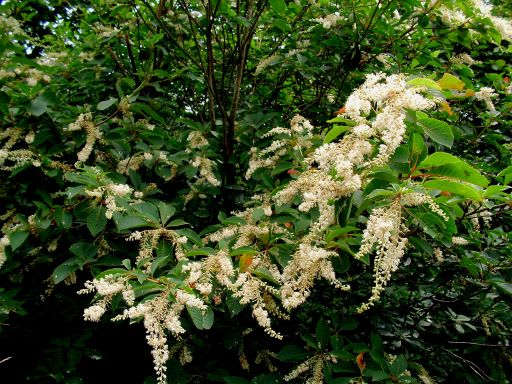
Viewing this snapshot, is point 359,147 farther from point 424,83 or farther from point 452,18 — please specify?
point 452,18

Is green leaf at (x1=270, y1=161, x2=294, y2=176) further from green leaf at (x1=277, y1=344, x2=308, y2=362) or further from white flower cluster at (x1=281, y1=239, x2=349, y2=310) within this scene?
green leaf at (x1=277, y1=344, x2=308, y2=362)

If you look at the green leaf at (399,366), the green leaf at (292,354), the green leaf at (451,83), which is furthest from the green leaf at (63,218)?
the green leaf at (451,83)

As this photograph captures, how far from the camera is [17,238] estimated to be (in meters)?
2.07

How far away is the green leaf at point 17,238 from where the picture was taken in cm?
204

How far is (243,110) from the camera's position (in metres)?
3.05

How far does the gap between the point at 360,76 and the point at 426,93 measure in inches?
56.5

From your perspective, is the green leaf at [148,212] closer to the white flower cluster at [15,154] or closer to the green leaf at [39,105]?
the white flower cluster at [15,154]

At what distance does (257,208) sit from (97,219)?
0.78 meters

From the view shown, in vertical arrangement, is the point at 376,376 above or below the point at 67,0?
below

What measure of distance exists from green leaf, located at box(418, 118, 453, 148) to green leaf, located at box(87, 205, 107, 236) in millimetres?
1469

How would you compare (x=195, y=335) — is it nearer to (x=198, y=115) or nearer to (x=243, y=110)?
(x=243, y=110)

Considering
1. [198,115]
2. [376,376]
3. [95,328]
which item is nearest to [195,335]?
[95,328]

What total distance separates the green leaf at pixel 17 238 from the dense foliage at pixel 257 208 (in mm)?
15

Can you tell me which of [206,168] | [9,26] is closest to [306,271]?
[206,168]
